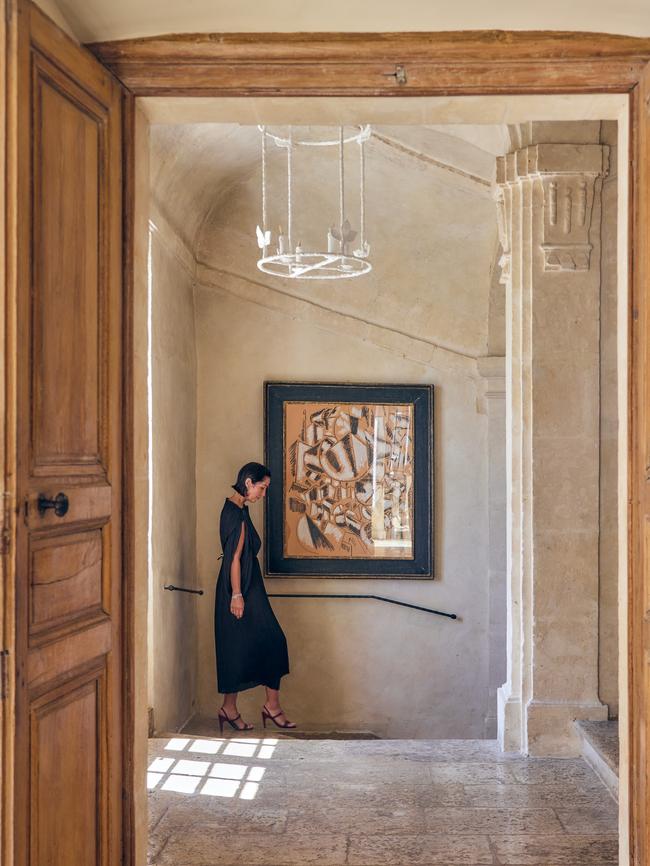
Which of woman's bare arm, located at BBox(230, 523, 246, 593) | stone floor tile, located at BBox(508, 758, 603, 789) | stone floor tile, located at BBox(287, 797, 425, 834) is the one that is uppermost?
woman's bare arm, located at BBox(230, 523, 246, 593)

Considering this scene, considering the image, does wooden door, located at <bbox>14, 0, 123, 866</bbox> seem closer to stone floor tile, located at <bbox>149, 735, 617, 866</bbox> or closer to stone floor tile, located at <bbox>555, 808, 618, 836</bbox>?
→ stone floor tile, located at <bbox>149, 735, 617, 866</bbox>

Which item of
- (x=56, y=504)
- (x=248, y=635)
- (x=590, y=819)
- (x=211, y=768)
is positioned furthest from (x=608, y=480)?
(x=56, y=504)

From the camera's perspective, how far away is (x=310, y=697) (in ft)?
26.8

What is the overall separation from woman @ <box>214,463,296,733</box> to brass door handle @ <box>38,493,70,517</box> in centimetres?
438

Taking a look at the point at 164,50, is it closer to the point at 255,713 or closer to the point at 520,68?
the point at 520,68

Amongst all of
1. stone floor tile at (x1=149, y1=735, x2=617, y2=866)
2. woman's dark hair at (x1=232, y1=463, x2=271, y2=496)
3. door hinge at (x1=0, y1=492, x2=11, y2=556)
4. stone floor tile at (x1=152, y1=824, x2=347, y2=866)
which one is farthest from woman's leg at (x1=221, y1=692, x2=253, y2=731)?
door hinge at (x1=0, y1=492, x2=11, y2=556)

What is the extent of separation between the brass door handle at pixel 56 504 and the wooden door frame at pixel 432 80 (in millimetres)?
457

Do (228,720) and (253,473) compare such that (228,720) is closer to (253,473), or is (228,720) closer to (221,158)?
(253,473)

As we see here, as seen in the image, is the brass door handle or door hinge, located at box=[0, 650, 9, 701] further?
the brass door handle

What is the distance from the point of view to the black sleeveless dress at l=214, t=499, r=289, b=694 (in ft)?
22.5

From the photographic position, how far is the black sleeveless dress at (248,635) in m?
6.85

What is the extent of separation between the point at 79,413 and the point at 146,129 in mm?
983

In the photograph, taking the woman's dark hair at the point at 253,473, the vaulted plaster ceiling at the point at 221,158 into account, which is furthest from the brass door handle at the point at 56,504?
the woman's dark hair at the point at 253,473

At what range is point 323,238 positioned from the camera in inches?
320
